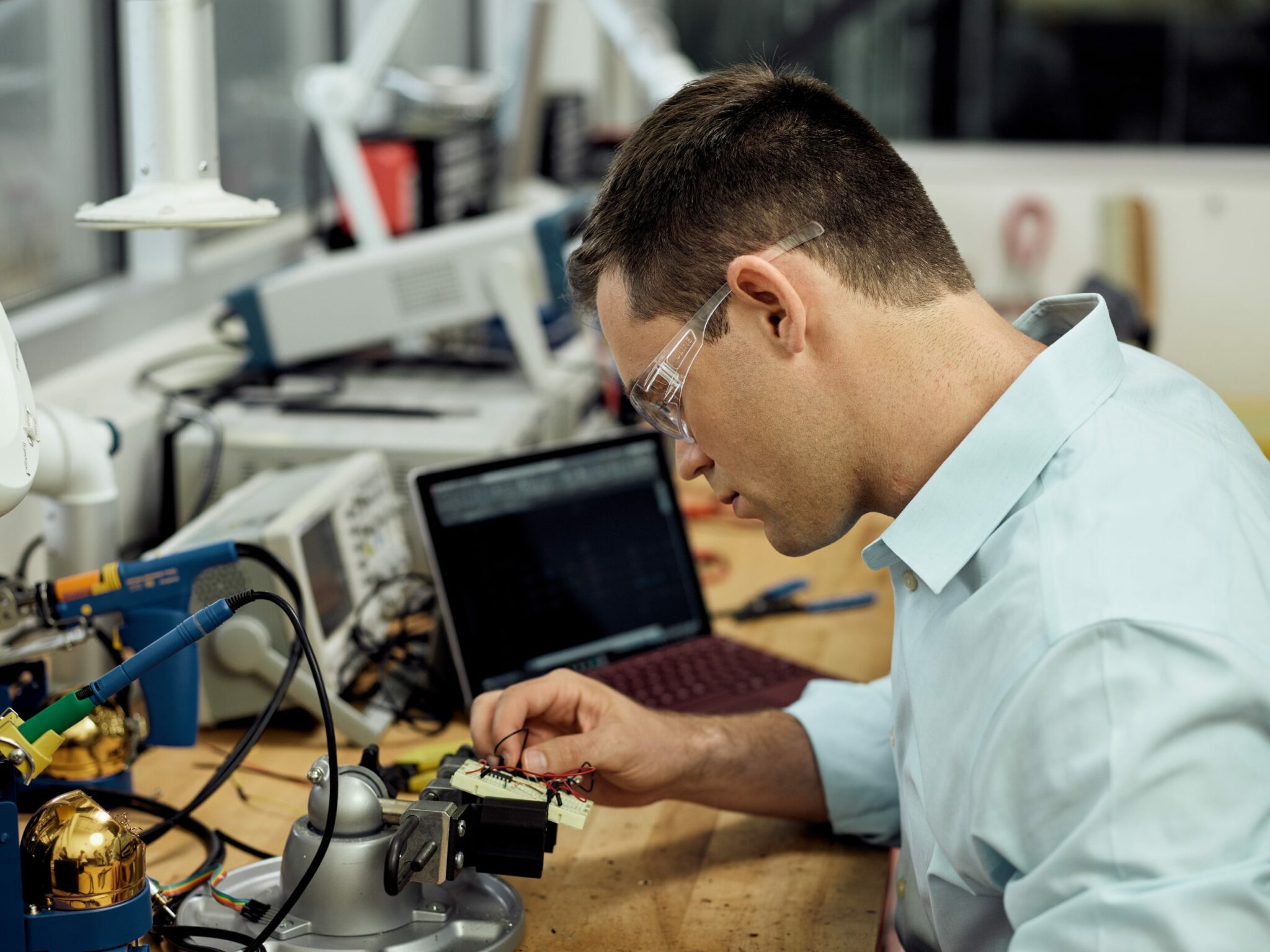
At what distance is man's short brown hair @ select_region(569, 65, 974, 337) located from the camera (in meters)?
0.91

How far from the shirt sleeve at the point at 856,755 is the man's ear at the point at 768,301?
1.31 feet

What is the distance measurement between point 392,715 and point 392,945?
431 mm

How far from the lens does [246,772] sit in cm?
125

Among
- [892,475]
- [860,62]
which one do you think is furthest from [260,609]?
[860,62]

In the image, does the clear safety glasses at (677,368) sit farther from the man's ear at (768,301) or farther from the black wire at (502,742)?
the black wire at (502,742)

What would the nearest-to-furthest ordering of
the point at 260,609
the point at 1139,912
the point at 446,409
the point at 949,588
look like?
the point at 1139,912 → the point at 949,588 → the point at 260,609 → the point at 446,409

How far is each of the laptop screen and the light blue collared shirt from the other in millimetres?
483

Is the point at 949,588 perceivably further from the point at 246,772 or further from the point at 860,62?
the point at 860,62

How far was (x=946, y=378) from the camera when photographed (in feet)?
3.05

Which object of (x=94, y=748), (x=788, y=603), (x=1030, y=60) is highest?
(x=1030, y=60)

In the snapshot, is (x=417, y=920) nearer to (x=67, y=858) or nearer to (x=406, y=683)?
(x=67, y=858)

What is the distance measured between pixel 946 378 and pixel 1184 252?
3054 mm

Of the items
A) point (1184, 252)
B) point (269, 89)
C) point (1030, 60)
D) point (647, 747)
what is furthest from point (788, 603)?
point (1030, 60)

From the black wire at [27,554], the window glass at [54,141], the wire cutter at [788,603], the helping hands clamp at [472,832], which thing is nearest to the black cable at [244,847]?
the helping hands clamp at [472,832]
